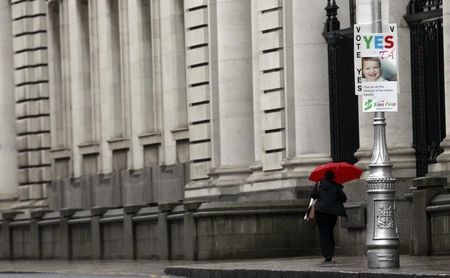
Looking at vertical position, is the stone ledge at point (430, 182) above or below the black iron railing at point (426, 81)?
below

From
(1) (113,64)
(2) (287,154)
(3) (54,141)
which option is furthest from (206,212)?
(3) (54,141)

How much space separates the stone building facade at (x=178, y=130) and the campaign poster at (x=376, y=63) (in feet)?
15.8

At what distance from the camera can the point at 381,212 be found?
33219 millimetres

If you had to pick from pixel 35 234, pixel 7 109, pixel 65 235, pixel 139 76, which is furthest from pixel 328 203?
pixel 7 109

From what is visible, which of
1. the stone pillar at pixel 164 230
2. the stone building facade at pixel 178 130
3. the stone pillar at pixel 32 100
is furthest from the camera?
the stone pillar at pixel 32 100

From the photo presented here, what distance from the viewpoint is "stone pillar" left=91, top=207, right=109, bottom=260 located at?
5353cm

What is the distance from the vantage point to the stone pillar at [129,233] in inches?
2008

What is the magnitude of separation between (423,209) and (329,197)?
1.62m

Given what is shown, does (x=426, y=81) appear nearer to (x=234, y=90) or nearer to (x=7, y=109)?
(x=234, y=90)

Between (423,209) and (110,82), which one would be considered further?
(110,82)

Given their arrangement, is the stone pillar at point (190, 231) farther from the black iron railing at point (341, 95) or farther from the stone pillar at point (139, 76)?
the stone pillar at point (139, 76)

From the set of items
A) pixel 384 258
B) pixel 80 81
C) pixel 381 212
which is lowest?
pixel 384 258

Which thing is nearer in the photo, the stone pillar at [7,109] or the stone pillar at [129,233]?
the stone pillar at [129,233]

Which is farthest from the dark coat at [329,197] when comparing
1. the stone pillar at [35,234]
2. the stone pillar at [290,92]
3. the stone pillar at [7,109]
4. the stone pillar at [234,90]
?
the stone pillar at [7,109]
